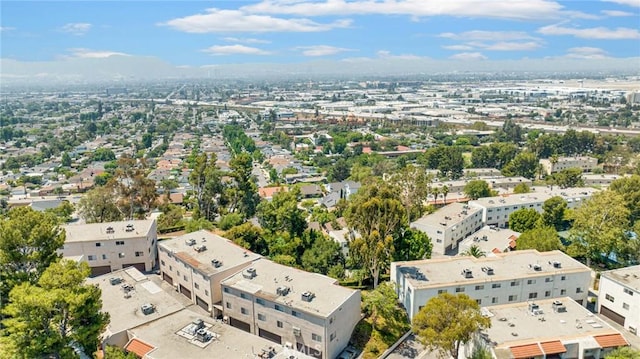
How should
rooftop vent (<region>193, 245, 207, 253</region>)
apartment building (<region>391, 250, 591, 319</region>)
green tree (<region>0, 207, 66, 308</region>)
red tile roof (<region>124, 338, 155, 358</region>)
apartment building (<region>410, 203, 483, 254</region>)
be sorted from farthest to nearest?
apartment building (<region>410, 203, 483, 254</region>)
rooftop vent (<region>193, 245, 207, 253</region>)
apartment building (<region>391, 250, 591, 319</region>)
green tree (<region>0, 207, 66, 308</region>)
red tile roof (<region>124, 338, 155, 358</region>)

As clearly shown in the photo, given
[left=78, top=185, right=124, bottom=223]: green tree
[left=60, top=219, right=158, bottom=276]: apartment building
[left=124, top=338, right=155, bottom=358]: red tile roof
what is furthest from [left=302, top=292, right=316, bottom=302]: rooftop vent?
[left=78, top=185, right=124, bottom=223]: green tree

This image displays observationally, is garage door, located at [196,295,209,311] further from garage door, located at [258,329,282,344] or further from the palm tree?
the palm tree

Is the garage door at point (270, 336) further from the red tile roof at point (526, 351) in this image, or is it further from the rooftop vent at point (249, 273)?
the red tile roof at point (526, 351)

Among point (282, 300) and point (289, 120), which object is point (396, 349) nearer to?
point (282, 300)

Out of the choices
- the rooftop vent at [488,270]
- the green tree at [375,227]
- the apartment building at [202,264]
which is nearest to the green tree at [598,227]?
the rooftop vent at [488,270]

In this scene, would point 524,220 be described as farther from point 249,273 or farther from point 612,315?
point 249,273

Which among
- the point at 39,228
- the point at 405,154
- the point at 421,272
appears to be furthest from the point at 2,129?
the point at 421,272
